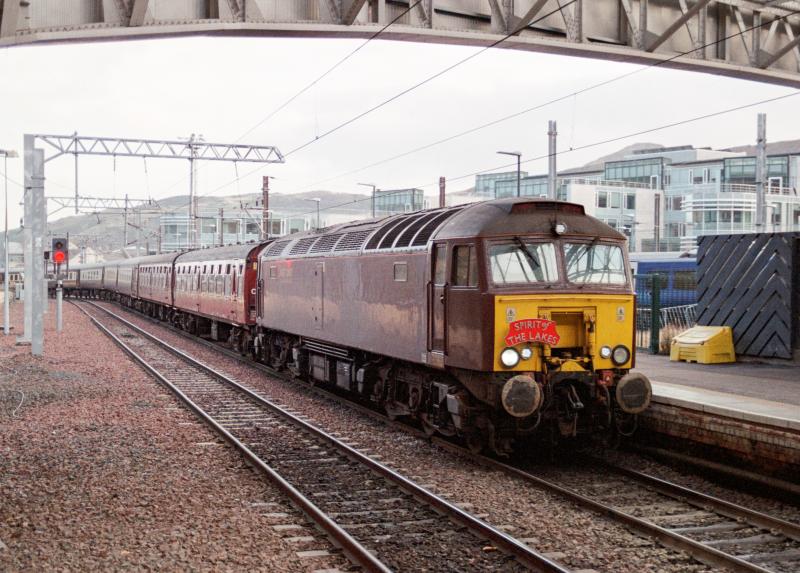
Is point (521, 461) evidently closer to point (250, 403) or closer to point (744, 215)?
point (250, 403)

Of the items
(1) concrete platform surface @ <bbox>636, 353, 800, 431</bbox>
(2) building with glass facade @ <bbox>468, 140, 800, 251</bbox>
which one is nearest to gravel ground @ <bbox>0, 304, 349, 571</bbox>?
(1) concrete platform surface @ <bbox>636, 353, 800, 431</bbox>

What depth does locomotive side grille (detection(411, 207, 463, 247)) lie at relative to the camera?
12.5m

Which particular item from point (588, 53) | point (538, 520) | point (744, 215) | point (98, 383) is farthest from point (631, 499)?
Result: point (744, 215)

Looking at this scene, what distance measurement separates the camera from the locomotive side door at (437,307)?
461 inches

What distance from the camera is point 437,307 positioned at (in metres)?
12.0

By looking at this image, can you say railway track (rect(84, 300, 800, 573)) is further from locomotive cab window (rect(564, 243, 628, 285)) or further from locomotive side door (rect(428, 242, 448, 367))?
locomotive cab window (rect(564, 243, 628, 285))

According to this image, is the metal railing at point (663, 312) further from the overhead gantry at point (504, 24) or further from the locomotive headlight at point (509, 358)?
Result: the locomotive headlight at point (509, 358)

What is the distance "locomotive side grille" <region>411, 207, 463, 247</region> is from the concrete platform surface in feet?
12.5

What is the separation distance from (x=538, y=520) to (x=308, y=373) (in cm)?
1101

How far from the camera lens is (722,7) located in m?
13.3

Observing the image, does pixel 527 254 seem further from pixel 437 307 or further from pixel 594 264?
pixel 437 307

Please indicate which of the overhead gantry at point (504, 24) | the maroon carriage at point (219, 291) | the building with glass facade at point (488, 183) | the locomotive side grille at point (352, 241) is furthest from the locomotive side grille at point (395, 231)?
the building with glass facade at point (488, 183)

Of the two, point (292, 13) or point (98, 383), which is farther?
point (98, 383)

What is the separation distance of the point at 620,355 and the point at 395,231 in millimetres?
4268
